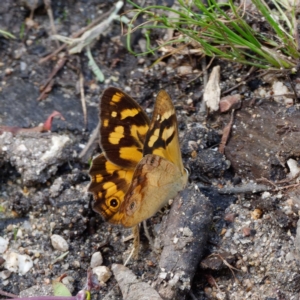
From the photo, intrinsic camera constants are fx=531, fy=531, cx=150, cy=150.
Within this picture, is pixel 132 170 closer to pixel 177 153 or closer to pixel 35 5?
pixel 177 153

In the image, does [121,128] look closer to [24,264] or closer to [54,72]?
[24,264]

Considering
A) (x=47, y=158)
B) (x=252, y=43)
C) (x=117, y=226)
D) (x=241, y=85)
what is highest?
(x=252, y=43)

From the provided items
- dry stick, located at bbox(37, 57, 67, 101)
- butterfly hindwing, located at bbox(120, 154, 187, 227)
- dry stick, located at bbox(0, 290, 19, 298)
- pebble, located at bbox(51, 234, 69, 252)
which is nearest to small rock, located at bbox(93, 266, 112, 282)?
pebble, located at bbox(51, 234, 69, 252)

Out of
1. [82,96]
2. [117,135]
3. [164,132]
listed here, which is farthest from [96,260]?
[82,96]

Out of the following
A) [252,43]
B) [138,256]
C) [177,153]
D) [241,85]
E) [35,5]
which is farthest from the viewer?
[35,5]

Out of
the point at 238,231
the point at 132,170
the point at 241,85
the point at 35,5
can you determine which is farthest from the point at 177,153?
the point at 35,5
